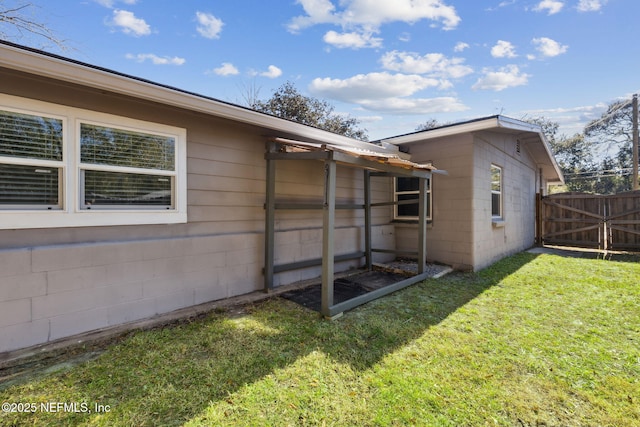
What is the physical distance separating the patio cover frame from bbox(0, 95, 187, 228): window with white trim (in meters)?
1.24

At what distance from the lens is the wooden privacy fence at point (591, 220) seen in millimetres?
8656

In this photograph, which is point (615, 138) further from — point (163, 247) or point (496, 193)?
point (163, 247)

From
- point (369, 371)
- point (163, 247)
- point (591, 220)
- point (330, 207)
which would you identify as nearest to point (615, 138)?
point (591, 220)

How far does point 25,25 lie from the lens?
586 cm

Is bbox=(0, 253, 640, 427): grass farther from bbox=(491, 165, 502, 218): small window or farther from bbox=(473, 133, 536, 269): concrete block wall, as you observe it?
bbox=(491, 165, 502, 218): small window

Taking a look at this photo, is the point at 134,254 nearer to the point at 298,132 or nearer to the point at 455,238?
the point at 298,132

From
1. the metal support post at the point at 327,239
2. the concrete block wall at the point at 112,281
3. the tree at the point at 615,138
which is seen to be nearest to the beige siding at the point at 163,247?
the concrete block wall at the point at 112,281

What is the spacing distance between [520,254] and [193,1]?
1136cm

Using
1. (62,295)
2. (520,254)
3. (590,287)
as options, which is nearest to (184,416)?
(62,295)

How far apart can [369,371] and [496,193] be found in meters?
6.66

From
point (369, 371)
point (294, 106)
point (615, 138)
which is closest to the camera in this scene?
point (369, 371)

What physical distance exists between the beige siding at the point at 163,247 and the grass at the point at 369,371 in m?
0.54

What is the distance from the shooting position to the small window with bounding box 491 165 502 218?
7309 millimetres

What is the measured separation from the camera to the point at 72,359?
102 inches
